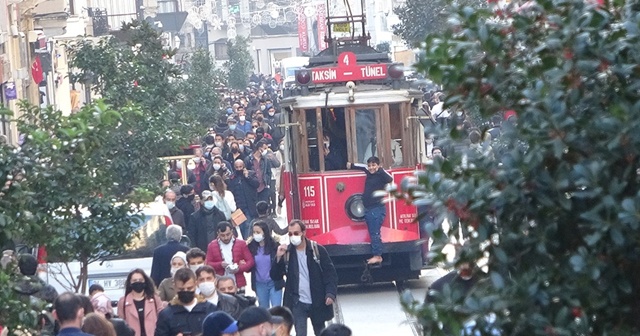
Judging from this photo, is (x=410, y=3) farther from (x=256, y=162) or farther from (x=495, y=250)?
(x=495, y=250)

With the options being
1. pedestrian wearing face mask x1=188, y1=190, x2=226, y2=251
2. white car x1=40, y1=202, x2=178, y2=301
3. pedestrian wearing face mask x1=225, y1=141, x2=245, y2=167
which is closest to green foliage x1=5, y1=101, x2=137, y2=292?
white car x1=40, y1=202, x2=178, y2=301

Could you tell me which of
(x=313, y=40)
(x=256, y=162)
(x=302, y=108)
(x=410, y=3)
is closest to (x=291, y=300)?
(x=302, y=108)

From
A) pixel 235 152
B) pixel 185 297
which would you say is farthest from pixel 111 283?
pixel 235 152

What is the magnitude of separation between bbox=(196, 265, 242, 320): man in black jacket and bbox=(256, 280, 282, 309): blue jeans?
3541 mm

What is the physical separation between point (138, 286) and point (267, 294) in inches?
152

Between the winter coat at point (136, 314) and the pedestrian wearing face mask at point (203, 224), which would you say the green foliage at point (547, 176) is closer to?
the winter coat at point (136, 314)

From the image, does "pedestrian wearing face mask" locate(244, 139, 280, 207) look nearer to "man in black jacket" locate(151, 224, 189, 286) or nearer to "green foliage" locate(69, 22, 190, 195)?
"green foliage" locate(69, 22, 190, 195)

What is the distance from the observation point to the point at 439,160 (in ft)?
14.0

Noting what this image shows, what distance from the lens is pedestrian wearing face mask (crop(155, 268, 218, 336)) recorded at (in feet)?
32.0

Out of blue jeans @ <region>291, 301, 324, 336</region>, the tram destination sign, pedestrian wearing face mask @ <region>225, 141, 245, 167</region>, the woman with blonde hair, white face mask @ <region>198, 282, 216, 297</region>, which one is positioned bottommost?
blue jeans @ <region>291, 301, 324, 336</region>

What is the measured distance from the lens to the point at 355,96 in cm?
1759

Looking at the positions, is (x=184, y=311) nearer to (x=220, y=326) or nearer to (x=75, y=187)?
(x=220, y=326)

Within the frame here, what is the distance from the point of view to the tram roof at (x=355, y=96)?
690 inches

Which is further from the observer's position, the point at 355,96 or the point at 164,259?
the point at 355,96
